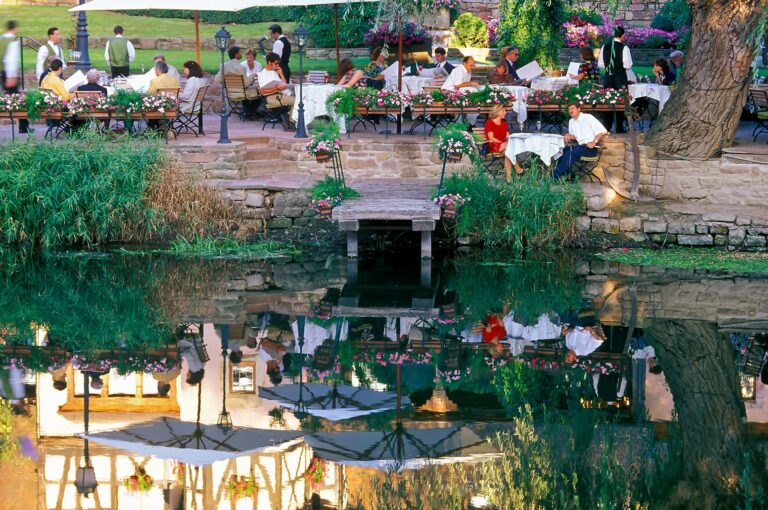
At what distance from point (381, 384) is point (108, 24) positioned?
24.3 m

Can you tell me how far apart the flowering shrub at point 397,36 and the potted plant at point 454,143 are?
31.1 feet

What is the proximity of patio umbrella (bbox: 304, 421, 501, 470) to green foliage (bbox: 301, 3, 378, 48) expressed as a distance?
1789cm

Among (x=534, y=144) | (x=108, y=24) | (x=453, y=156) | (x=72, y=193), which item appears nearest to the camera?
(x=453, y=156)

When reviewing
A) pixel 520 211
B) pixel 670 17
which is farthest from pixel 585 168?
pixel 670 17

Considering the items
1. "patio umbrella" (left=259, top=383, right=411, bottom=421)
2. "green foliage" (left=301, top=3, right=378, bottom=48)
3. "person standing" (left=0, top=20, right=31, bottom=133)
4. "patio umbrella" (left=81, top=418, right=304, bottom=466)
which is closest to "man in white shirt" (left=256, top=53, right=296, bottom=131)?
"person standing" (left=0, top=20, right=31, bottom=133)

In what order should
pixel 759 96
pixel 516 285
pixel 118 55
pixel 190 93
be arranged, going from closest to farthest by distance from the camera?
pixel 516 285 < pixel 190 93 < pixel 759 96 < pixel 118 55

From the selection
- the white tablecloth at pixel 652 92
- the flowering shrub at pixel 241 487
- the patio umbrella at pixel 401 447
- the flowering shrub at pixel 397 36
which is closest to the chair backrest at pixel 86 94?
the white tablecloth at pixel 652 92

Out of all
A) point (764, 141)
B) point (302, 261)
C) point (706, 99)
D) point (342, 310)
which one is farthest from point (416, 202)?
point (764, 141)

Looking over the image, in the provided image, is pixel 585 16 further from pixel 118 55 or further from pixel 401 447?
pixel 401 447

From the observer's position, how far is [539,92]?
55.2 ft

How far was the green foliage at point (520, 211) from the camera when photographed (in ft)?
48.6

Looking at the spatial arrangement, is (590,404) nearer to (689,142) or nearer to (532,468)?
(532,468)

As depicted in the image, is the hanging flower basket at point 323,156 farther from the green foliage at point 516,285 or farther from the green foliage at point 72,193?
the green foliage at point 72,193

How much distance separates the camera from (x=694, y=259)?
571 inches
